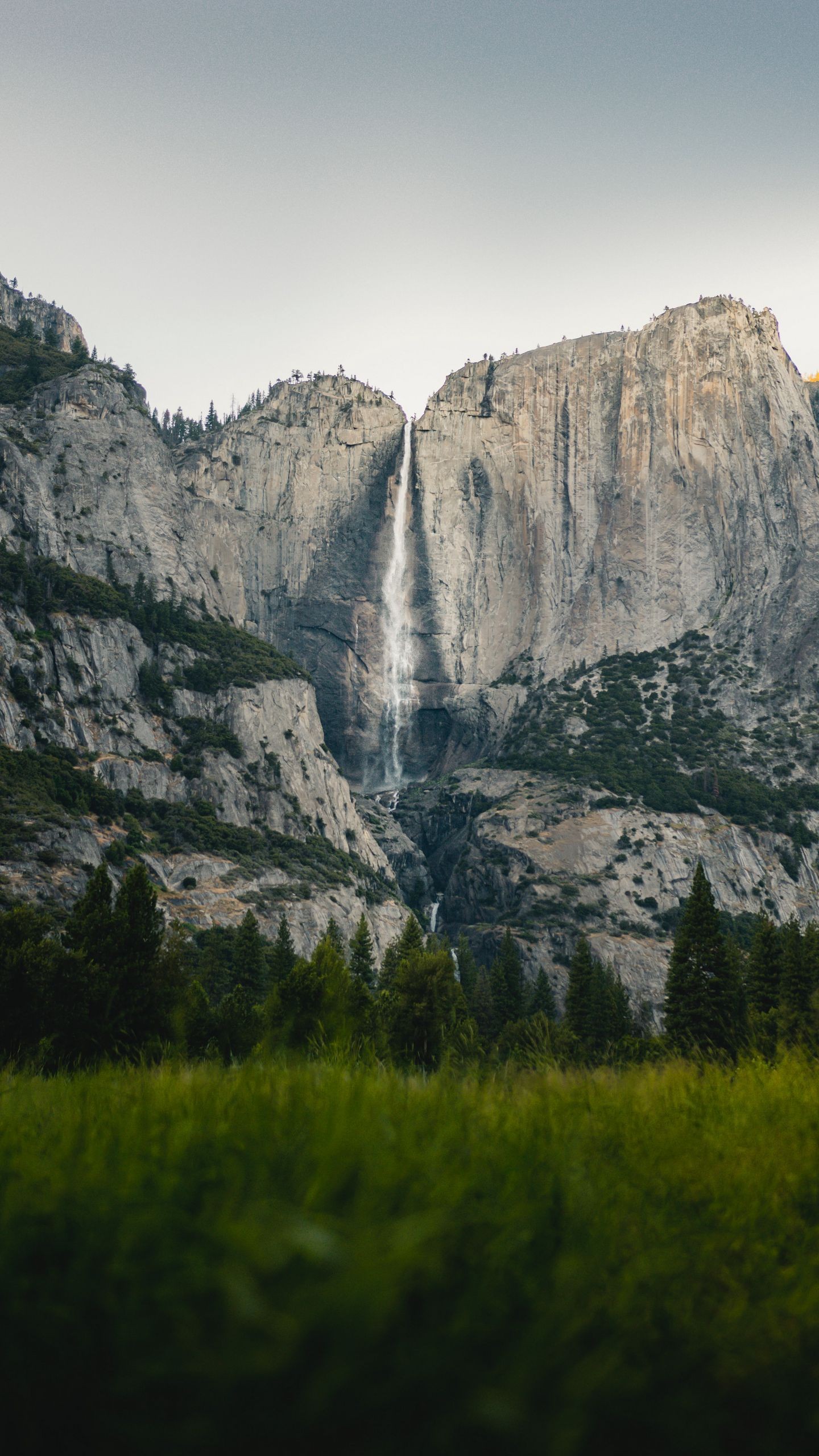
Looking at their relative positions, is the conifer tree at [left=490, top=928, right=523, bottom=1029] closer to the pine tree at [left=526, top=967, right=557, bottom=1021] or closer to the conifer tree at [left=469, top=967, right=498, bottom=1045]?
the conifer tree at [left=469, top=967, right=498, bottom=1045]

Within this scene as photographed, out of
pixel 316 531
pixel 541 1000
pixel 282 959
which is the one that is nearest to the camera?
pixel 282 959

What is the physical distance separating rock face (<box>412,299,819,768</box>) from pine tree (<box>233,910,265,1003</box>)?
3370 inches

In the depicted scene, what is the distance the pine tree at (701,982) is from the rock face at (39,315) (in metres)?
166

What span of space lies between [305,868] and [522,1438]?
89582mm

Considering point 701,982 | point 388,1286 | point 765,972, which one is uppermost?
point 388,1286

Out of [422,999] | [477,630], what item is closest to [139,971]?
[422,999]

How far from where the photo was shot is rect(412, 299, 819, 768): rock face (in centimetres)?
13875

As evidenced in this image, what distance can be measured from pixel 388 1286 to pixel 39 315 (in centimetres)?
20595

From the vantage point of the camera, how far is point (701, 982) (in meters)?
45.4

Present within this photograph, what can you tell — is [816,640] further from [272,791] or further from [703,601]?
[272,791]

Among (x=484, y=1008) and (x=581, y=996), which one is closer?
(x=581, y=996)

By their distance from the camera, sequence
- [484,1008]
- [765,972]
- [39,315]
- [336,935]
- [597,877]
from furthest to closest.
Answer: [39,315] → [597,877] → [336,935] → [484,1008] → [765,972]

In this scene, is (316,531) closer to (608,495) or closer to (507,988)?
(608,495)

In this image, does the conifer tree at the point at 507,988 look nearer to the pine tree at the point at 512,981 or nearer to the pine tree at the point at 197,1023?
the pine tree at the point at 512,981
